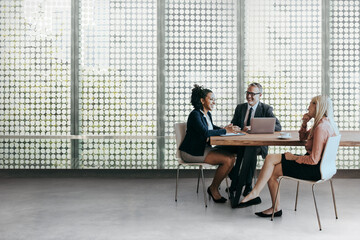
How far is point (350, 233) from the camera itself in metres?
3.79

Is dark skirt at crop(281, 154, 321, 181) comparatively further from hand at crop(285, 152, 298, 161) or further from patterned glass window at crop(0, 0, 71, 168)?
patterned glass window at crop(0, 0, 71, 168)

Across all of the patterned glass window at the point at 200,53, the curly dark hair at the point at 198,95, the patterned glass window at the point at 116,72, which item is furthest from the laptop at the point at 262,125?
the patterned glass window at the point at 116,72

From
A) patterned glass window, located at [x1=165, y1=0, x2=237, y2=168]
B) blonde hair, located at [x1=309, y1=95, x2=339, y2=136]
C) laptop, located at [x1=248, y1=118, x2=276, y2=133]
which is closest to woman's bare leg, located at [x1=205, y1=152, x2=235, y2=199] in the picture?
laptop, located at [x1=248, y1=118, x2=276, y2=133]

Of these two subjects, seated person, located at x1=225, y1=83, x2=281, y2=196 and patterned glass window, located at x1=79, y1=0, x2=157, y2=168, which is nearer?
seated person, located at x1=225, y1=83, x2=281, y2=196

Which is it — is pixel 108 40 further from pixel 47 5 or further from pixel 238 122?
pixel 238 122

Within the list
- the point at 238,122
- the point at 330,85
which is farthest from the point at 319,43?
the point at 238,122

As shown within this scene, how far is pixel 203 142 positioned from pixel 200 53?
86.6 inches

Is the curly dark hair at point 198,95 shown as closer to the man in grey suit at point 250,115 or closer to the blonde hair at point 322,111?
the man in grey suit at point 250,115

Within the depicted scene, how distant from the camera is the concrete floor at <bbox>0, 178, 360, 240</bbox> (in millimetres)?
3781

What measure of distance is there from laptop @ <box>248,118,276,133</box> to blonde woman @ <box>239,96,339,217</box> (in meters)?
0.61

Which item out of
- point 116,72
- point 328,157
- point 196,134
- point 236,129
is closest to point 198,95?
point 196,134

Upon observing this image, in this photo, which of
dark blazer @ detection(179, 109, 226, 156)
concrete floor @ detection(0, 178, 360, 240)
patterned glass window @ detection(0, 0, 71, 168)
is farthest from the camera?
patterned glass window @ detection(0, 0, 71, 168)

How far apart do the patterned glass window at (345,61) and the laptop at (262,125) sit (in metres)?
2.18

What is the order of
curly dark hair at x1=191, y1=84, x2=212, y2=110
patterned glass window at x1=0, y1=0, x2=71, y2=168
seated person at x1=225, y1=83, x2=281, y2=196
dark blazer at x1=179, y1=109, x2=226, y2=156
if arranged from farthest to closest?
patterned glass window at x1=0, y1=0, x2=71, y2=168
seated person at x1=225, y1=83, x2=281, y2=196
curly dark hair at x1=191, y1=84, x2=212, y2=110
dark blazer at x1=179, y1=109, x2=226, y2=156
